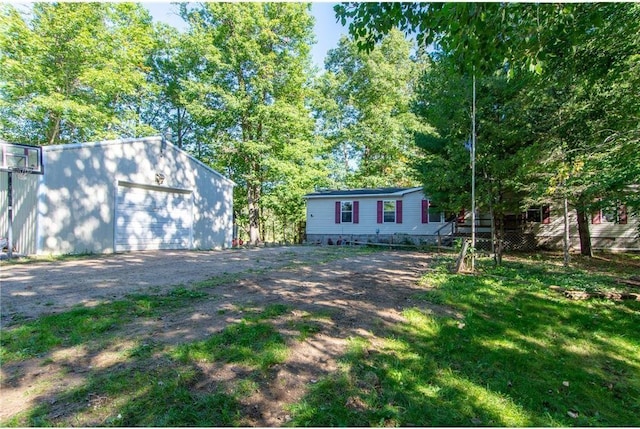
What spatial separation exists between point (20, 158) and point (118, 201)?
2.82m

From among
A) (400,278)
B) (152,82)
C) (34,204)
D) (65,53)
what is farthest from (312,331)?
(152,82)

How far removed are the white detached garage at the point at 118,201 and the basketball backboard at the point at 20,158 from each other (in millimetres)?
291

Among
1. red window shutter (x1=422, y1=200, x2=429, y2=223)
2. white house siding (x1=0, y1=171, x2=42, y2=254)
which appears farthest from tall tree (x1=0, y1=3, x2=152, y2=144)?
red window shutter (x1=422, y1=200, x2=429, y2=223)

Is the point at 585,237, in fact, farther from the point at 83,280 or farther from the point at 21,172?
the point at 21,172

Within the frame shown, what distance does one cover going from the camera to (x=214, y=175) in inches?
566

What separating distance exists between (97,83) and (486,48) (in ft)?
62.8

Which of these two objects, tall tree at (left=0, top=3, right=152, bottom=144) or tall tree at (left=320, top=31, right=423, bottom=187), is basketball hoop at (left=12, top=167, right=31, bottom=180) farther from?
tall tree at (left=320, top=31, right=423, bottom=187)

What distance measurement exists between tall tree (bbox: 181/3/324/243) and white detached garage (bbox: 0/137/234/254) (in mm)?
5017

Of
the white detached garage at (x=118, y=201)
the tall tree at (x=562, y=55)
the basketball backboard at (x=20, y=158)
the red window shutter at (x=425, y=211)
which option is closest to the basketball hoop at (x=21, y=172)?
the basketball backboard at (x=20, y=158)

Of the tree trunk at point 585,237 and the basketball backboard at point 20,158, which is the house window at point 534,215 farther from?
the basketball backboard at point 20,158

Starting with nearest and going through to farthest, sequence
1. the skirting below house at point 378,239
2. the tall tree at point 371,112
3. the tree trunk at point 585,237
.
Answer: the tree trunk at point 585,237, the skirting below house at point 378,239, the tall tree at point 371,112

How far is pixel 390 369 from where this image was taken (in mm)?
3076

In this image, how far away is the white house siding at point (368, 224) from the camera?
17031 millimetres

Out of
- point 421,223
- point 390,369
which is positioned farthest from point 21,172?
point 421,223
